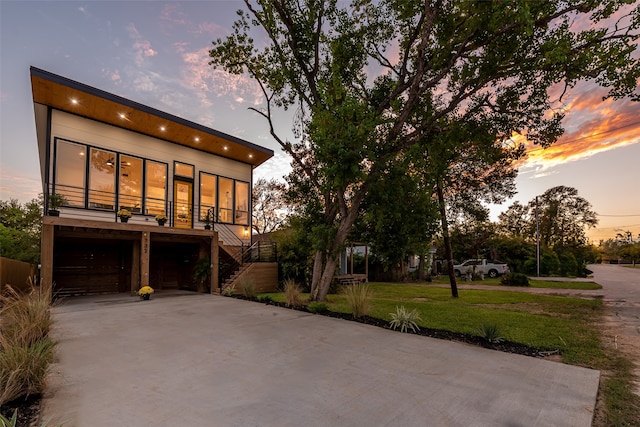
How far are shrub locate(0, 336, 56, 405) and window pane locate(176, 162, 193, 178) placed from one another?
1062cm

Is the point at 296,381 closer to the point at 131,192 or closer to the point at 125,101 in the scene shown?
the point at 125,101

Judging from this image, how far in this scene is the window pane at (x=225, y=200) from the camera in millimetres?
14312

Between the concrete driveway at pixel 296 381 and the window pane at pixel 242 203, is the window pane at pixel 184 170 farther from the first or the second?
the concrete driveway at pixel 296 381

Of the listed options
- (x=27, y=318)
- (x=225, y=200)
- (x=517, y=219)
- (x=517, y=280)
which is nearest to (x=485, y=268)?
(x=517, y=280)

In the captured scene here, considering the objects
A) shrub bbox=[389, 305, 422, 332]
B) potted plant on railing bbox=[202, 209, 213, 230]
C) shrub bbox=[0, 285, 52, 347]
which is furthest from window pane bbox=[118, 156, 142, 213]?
shrub bbox=[389, 305, 422, 332]

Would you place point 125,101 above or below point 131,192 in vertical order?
above

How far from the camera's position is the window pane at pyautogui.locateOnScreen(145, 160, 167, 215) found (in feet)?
39.9

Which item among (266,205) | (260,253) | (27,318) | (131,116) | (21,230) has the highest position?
(131,116)

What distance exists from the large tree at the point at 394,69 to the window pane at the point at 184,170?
4901 millimetres

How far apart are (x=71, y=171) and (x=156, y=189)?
2669 mm

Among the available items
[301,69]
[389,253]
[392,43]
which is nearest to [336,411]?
[389,253]

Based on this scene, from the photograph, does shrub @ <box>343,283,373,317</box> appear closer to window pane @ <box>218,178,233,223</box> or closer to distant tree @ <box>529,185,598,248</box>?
window pane @ <box>218,178,233,223</box>

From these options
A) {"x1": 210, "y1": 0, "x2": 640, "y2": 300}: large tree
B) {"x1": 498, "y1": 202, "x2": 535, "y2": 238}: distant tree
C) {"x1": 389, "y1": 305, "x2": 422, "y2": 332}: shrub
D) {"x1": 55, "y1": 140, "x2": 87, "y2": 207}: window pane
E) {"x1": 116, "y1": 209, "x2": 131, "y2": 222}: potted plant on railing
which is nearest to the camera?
{"x1": 389, "y1": 305, "x2": 422, "y2": 332}: shrub

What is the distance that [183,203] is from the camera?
13.2 m
